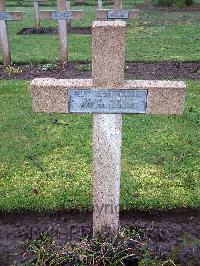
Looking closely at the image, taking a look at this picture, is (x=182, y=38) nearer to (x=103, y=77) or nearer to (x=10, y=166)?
(x=10, y=166)

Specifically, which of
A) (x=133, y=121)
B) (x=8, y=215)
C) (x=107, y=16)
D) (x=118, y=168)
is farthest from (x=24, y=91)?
(x=118, y=168)

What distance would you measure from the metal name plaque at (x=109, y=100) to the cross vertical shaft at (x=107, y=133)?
0.19 ft

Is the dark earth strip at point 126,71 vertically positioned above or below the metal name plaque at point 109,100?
below

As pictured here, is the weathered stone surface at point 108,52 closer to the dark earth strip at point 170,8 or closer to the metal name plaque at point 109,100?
the metal name plaque at point 109,100

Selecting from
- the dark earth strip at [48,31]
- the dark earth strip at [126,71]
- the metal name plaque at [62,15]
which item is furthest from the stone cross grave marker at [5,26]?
the dark earth strip at [48,31]

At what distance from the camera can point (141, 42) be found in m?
11.0

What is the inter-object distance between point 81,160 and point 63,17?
4.45 metres

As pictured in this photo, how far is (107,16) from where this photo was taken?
Result: 922 centimetres

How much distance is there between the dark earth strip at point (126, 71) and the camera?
27.2 ft

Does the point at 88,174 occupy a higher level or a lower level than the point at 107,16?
lower

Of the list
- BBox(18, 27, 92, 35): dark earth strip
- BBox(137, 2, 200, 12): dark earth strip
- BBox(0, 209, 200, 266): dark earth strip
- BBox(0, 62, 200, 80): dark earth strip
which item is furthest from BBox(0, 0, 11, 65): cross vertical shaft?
BBox(137, 2, 200, 12): dark earth strip

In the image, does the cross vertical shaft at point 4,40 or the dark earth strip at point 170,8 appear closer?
the cross vertical shaft at point 4,40

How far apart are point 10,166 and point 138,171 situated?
61.0 inches

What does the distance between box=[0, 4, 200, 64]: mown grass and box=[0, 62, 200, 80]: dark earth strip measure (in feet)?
1.26
